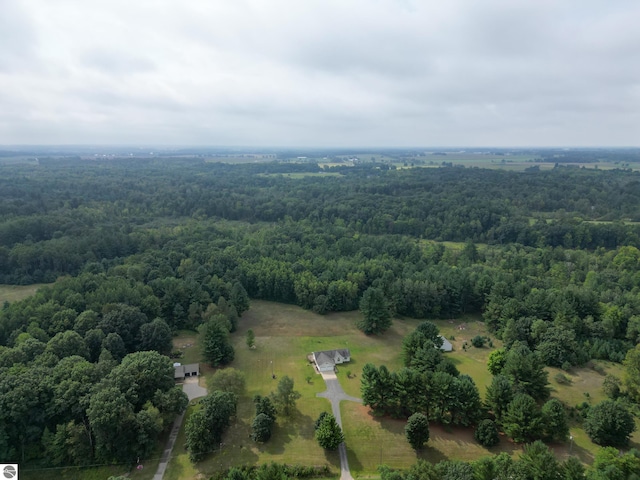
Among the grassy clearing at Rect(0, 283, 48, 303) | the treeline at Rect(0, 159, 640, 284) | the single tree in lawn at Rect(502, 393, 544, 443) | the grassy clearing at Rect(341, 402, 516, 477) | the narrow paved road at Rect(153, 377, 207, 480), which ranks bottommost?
the narrow paved road at Rect(153, 377, 207, 480)

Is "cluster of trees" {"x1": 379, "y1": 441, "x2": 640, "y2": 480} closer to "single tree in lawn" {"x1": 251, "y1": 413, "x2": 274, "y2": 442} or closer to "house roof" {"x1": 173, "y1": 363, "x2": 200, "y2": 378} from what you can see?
"single tree in lawn" {"x1": 251, "y1": 413, "x2": 274, "y2": 442}

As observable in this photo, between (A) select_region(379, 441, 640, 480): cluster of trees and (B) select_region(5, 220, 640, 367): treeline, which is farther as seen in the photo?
(B) select_region(5, 220, 640, 367): treeline

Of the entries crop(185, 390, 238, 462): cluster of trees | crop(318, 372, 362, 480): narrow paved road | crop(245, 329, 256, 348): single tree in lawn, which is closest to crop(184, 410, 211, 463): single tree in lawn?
crop(185, 390, 238, 462): cluster of trees

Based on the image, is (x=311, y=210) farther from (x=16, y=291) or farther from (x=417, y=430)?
(x=417, y=430)

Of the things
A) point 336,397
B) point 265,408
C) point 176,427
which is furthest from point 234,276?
point 265,408

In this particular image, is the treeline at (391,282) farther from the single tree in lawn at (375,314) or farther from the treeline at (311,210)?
the treeline at (311,210)

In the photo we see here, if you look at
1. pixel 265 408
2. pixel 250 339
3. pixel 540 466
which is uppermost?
pixel 540 466
